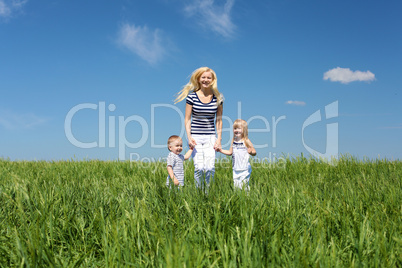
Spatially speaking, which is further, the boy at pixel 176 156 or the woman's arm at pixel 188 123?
the boy at pixel 176 156

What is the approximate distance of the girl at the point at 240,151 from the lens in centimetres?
533

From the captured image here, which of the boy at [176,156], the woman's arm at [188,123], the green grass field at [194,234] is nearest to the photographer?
the green grass field at [194,234]

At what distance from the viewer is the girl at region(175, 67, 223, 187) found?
5.20m

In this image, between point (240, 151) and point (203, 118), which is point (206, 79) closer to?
point (203, 118)

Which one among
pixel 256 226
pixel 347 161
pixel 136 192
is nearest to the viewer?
pixel 256 226

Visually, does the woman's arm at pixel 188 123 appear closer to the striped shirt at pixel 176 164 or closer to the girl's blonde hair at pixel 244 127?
the striped shirt at pixel 176 164

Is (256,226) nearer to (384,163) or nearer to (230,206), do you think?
(230,206)

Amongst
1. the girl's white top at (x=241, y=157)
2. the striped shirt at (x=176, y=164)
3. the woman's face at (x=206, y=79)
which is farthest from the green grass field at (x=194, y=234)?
the woman's face at (x=206, y=79)

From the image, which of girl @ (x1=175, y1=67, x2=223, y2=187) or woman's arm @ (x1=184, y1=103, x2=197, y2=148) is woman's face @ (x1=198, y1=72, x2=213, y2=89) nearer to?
girl @ (x1=175, y1=67, x2=223, y2=187)

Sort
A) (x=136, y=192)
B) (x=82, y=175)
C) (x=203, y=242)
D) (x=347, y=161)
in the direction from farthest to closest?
(x=347, y=161) < (x=82, y=175) < (x=136, y=192) < (x=203, y=242)

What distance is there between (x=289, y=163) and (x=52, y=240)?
6.34 metres

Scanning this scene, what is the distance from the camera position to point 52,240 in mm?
2529

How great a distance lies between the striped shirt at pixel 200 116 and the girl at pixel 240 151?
1.34 ft

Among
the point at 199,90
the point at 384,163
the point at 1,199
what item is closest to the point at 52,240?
the point at 1,199
